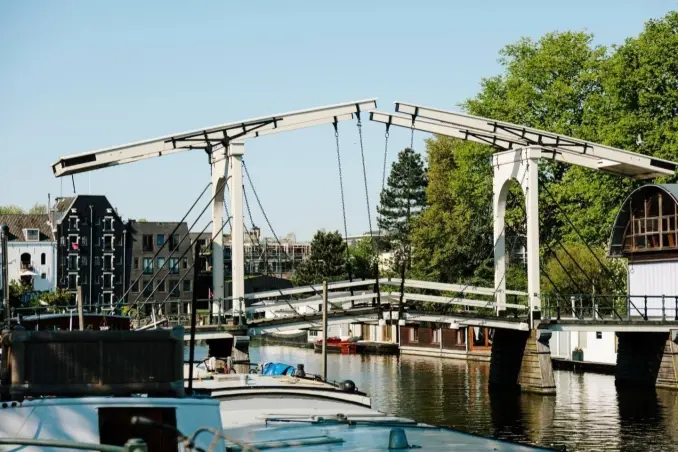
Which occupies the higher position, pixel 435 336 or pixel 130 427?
pixel 130 427

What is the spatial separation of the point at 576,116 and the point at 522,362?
25100 millimetres

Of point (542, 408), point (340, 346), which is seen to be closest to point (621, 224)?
point (542, 408)

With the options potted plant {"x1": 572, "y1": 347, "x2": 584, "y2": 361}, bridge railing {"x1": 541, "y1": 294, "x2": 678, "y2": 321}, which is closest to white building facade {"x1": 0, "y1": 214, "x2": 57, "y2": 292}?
potted plant {"x1": 572, "y1": 347, "x2": 584, "y2": 361}

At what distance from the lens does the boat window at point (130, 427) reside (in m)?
11.6

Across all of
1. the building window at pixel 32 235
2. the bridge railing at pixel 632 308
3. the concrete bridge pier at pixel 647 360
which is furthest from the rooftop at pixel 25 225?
the concrete bridge pier at pixel 647 360

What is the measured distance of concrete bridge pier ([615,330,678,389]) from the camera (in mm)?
41969

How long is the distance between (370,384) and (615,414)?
14.5 m

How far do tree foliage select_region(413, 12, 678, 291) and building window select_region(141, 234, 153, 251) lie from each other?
4760 cm

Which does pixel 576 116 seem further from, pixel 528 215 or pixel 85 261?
pixel 85 261

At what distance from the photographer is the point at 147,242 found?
4614 inches

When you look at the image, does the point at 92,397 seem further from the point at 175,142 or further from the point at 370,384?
the point at 370,384

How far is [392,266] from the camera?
104m

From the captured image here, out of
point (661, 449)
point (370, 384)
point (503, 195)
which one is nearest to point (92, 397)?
point (661, 449)

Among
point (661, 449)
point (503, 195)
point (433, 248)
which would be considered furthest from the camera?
point (433, 248)
